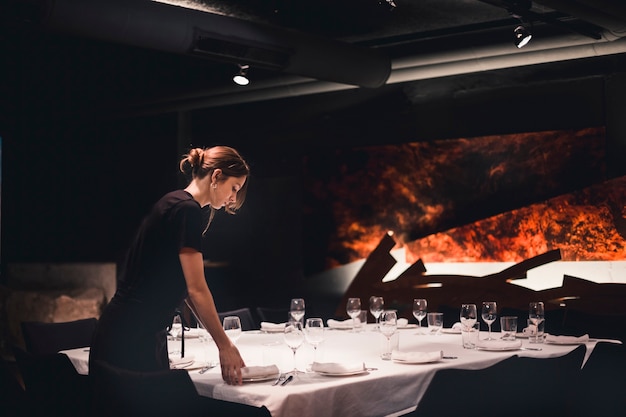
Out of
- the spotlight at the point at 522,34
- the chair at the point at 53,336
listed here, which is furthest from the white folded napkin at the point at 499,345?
the spotlight at the point at 522,34

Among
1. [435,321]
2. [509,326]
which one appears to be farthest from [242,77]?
[509,326]

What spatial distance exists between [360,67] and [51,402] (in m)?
4.38

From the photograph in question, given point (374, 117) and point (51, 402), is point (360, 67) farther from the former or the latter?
point (51, 402)

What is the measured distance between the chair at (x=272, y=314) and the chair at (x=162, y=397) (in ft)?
11.4

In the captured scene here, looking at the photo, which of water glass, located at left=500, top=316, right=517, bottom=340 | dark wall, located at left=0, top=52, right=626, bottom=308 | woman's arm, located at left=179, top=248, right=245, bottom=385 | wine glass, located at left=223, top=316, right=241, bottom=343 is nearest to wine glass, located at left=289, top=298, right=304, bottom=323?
wine glass, located at left=223, top=316, right=241, bottom=343

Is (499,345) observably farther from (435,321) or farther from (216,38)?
(216,38)

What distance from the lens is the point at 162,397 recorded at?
2.71 m

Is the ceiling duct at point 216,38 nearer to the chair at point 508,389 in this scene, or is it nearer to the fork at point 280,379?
the fork at point 280,379

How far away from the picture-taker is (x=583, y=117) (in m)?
6.66

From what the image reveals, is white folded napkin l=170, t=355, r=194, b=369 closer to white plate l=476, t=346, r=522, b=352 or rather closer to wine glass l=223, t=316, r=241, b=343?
wine glass l=223, t=316, r=241, b=343

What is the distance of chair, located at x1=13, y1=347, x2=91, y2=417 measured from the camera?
3.17 m

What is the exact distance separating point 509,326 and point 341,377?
1.38m

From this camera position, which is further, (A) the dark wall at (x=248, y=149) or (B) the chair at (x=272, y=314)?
(A) the dark wall at (x=248, y=149)

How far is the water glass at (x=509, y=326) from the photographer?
13.2ft
